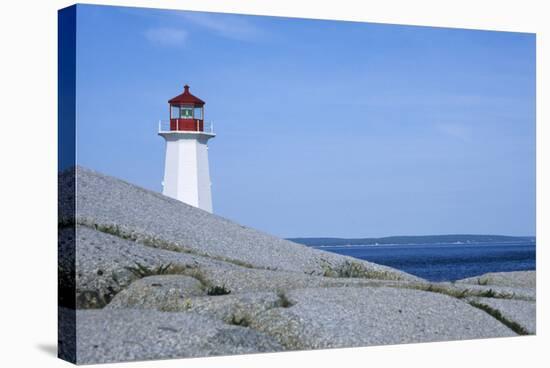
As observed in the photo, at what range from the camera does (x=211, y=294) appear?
1672 cm

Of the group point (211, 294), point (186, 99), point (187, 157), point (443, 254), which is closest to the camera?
point (211, 294)

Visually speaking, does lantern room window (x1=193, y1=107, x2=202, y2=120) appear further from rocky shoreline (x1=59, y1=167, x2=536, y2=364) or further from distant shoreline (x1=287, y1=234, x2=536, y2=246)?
distant shoreline (x1=287, y1=234, x2=536, y2=246)

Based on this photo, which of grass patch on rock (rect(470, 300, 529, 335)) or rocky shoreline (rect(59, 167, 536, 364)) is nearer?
rocky shoreline (rect(59, 167, 536, 364))

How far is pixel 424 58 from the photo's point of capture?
19.1 m

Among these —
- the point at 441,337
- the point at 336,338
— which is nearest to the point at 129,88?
the point at 336,338

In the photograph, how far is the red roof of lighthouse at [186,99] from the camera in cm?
1761

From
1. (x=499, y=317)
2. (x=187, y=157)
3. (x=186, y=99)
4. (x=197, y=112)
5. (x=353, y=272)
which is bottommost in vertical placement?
(x=499, y=317)

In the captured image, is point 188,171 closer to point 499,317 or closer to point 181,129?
point 181,129

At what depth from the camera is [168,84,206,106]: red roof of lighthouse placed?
17.6 m

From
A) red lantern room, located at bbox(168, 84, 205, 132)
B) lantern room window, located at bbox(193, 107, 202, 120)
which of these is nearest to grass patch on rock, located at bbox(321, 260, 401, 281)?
red lantern room, located at bbox(168, 84, 205, 132)

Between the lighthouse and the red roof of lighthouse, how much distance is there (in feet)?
0.14

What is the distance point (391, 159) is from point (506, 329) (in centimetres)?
319

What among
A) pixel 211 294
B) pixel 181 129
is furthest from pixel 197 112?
pixel 211 294

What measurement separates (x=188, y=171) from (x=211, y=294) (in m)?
3.03
